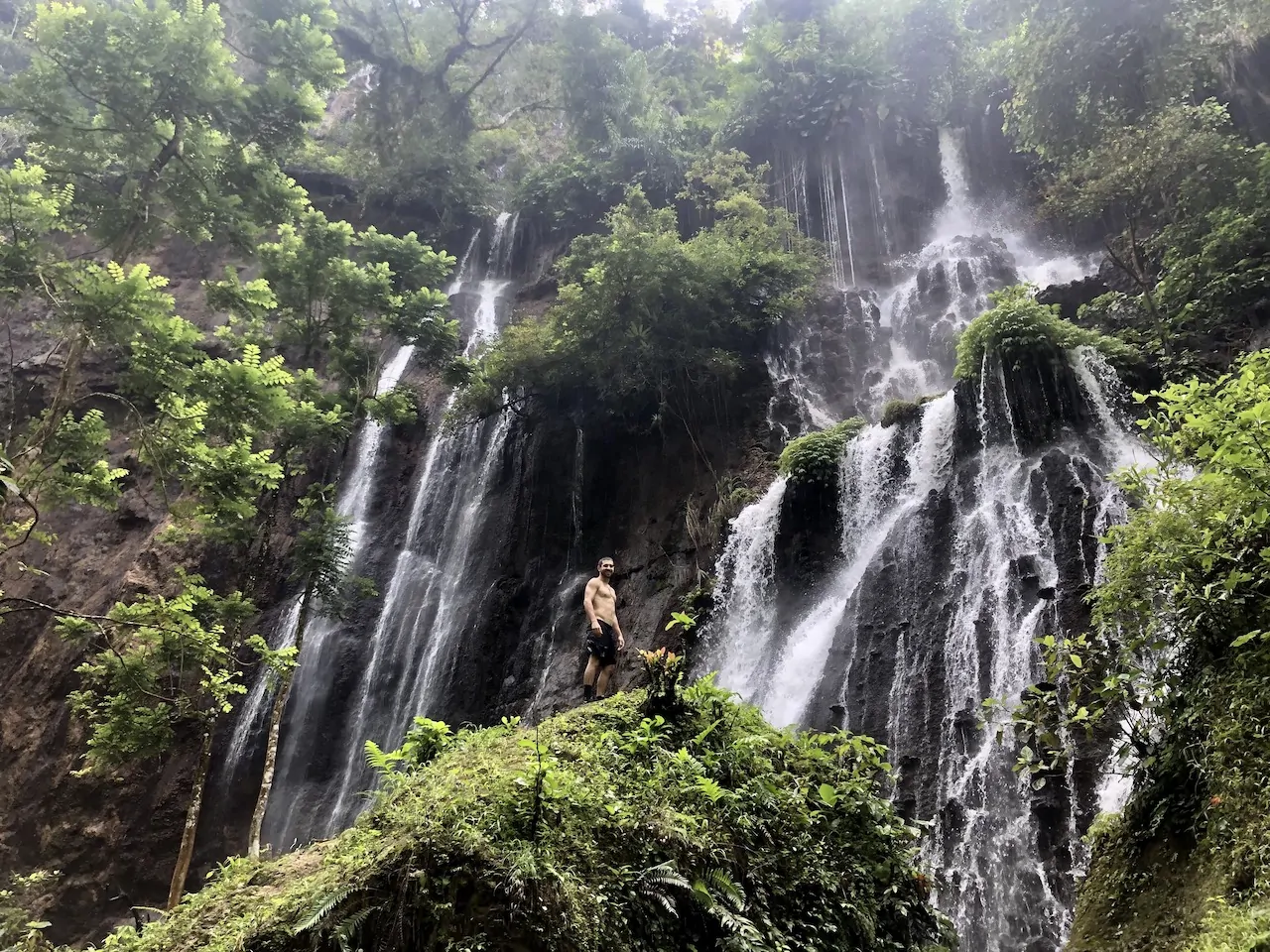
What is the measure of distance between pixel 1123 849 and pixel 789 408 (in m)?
12.1

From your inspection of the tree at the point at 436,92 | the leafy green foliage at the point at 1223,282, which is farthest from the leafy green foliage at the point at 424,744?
the tree at the point at 436,92

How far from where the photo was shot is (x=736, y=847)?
3031 mm

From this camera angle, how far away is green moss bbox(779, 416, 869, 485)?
11.8m

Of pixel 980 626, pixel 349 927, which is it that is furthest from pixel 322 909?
pixel 980 626

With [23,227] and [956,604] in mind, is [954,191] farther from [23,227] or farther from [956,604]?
[23,227]

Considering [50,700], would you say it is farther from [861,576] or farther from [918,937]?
[918,937]

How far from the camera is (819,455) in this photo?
11898mm

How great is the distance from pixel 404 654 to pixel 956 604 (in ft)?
35.6

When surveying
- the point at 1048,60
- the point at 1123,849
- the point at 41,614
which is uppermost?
the point at 1048,60

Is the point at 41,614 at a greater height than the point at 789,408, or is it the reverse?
the point at 789,408

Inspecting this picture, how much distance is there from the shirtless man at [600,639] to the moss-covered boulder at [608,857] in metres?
2.92

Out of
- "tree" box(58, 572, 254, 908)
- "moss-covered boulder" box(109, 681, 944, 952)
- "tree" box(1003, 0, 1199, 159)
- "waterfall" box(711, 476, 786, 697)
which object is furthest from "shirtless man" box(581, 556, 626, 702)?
"tree" box(1003, 0, 1199, 159)

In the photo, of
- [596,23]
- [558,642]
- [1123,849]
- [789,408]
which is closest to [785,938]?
[1123,849]

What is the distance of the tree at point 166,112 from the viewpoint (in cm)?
879
